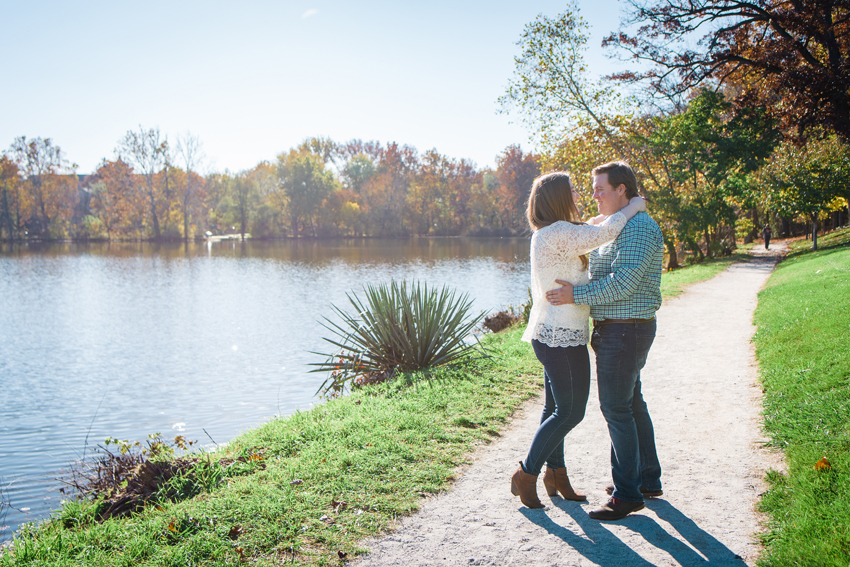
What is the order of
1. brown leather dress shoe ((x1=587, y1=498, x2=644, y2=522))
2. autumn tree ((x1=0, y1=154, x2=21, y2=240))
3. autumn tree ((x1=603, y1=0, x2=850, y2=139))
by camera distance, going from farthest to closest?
1. autumn tree ((x1=0, y1=154, x2=21, y2=240))
2. autumn tree ((x1=603, y1=0, x2=850, y2=139))
3. brown leather dress shoe ((x1=587, y1=498, x2=644, y2=522))

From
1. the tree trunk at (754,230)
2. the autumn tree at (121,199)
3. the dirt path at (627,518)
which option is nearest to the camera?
the dirt path at (627,518)

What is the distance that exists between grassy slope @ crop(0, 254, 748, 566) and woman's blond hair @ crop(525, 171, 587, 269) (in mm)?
1982

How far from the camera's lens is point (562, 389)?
133 inches

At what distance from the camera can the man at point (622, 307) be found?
10.6 feet

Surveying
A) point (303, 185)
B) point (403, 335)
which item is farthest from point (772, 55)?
point (303, 185)

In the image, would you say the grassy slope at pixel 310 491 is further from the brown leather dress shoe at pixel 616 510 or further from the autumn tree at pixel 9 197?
the autumn tree at pixel 9 197

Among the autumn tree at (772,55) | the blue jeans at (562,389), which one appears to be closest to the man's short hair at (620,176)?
the blue jeans at (562,389)

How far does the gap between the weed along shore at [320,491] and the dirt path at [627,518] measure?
3 centimetres

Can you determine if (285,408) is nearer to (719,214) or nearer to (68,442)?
(68,442)

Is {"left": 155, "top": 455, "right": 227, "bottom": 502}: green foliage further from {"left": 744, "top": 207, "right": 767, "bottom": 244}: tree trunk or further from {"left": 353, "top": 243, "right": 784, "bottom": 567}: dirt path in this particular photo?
{"left": 744, "top": 207, "right": 767, "bottom": 244}: tree trunk

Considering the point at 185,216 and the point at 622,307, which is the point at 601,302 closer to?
the point at 622,307

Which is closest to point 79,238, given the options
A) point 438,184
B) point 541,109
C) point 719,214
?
point 438,184

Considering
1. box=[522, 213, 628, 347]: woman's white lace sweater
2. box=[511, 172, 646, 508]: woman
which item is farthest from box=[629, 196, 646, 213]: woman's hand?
box=[522, 213, 628, 347]: woman's white lace sweater

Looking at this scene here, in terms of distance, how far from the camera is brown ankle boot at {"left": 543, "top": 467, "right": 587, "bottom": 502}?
3781 mm
